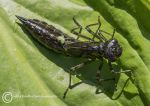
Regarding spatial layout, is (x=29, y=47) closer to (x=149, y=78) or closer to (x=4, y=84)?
(x=4, y=84)

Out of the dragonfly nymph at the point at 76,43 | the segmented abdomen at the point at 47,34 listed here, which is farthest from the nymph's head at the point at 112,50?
the segmented abdomen at the point at 47,34

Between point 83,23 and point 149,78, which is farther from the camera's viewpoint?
point 83,23

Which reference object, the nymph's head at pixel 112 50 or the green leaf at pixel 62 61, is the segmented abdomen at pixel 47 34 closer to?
the green leaf at pixel 62 61

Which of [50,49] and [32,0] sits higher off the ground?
[32,0]

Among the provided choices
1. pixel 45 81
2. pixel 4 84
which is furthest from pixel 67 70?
pixel 4 84

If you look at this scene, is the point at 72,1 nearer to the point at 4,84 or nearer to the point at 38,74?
the point at 38,74

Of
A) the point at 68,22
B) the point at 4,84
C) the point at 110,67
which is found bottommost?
the point at 4,84

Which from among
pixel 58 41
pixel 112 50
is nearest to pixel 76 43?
pixel 58 41
